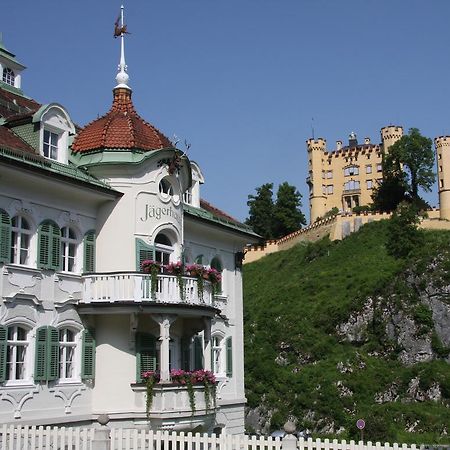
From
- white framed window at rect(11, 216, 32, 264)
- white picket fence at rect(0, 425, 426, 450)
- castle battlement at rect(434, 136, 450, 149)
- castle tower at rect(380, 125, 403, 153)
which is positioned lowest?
white picket fence at rect(0, 425, 426, 450)

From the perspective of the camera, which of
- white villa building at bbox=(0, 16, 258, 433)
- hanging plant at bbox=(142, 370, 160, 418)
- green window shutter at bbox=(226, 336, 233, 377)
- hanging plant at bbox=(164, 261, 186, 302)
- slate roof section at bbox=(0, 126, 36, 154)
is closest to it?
white villa building at bbox=(0, 16, 258, 433)

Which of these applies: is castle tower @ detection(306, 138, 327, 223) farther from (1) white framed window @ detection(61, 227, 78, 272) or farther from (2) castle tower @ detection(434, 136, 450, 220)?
(1) white framed window @ detection(61, 227, 78, 272)

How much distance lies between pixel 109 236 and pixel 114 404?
198 inches

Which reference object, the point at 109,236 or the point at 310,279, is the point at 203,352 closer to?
the point at 109,236

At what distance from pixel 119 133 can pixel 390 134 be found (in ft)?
226

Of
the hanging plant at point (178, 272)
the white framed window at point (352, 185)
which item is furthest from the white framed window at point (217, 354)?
the white framed window at point (352, 185)

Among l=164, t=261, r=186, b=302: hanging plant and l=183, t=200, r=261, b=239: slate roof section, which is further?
l=183, t=200, r=261, b=239: slate roof section

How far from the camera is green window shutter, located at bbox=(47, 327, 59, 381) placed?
19.2 metres

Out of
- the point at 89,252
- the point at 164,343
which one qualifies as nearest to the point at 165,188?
the point at 89,252

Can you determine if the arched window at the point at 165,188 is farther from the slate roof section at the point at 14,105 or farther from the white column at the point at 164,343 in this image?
the slate roof section at the point at 14,105

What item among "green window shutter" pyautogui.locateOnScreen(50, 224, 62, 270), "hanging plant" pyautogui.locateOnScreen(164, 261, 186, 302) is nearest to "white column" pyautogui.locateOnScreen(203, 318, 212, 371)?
"hanging plant" pyautogui.locateOnScreen(164, 261, 186, 302)

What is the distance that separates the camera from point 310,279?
60.2m

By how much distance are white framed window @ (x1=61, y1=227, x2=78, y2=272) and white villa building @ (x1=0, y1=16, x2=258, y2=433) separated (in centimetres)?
4

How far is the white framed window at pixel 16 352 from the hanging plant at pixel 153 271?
374 centimetres
